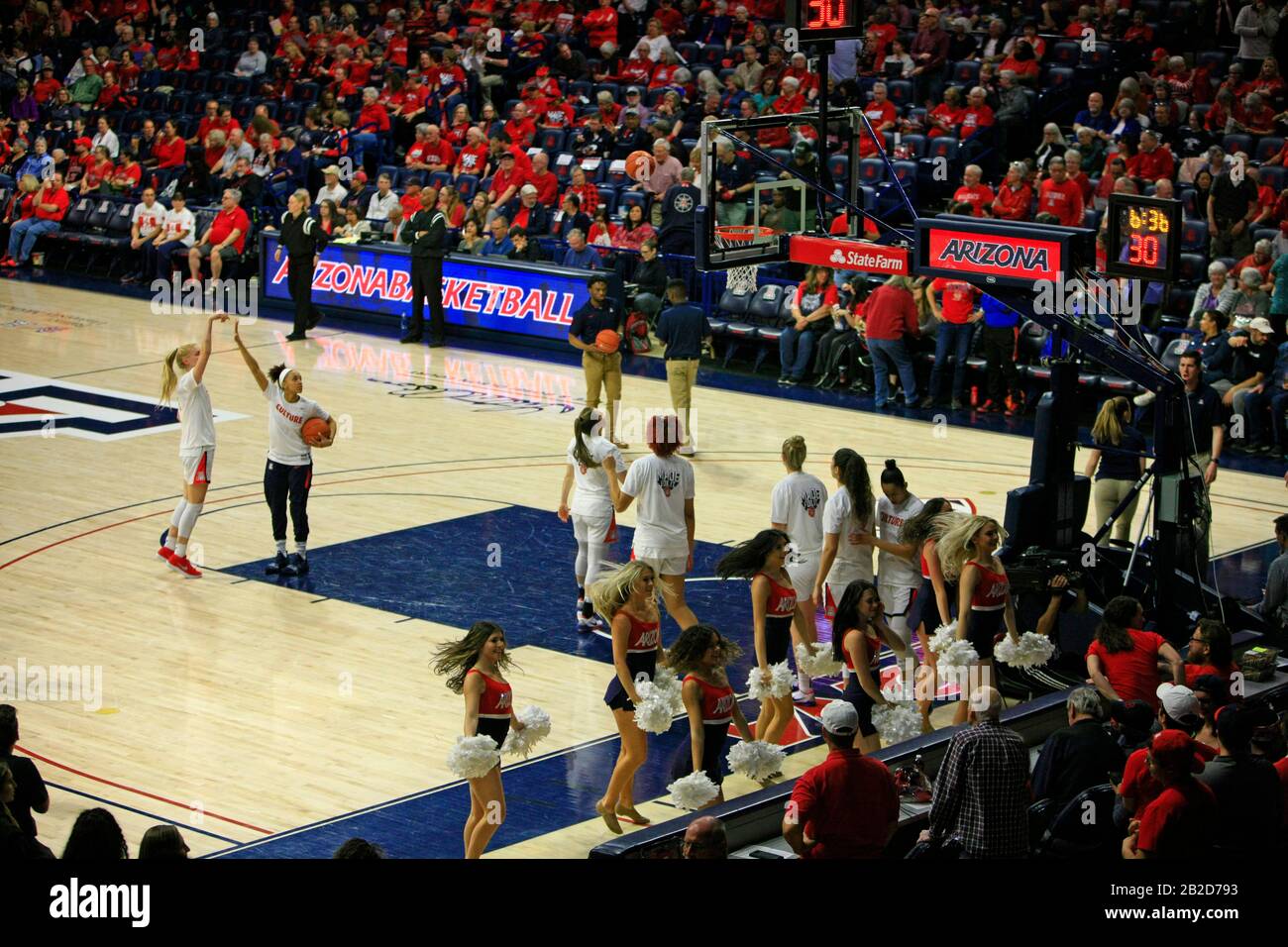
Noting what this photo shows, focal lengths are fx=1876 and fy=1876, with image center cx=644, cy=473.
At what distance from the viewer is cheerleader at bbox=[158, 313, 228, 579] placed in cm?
1544

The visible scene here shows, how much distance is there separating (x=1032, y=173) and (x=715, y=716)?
15515 millimetres

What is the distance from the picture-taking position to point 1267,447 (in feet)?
68.6

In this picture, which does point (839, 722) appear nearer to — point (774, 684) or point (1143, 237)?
point (774, 684)

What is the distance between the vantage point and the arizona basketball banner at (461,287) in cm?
2553

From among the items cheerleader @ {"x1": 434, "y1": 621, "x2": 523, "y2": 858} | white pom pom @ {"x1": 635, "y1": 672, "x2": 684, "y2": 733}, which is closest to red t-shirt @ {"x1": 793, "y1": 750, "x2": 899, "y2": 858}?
white pom pom @ {"x1": 635, "y1": 672, "x2": 684, "y2": 733}

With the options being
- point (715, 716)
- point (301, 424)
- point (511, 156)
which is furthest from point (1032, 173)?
point (715, 716)

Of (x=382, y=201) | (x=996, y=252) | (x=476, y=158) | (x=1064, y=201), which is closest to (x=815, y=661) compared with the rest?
(x=996, y=252)

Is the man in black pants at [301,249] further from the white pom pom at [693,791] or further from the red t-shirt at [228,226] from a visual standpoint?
the white pom pom at [693,791]

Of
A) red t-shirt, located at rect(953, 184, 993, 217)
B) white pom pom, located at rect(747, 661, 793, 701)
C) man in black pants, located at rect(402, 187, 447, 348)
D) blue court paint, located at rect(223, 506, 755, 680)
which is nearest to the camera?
white pom pom, located at rect(747, 661, 793, 701)

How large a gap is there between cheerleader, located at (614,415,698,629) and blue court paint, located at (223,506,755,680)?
0.87 meters

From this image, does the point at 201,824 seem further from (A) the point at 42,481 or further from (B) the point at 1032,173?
(B) the point at 1032,173

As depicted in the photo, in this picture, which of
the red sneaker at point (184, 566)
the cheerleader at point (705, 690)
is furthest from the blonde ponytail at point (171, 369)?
the cheerleader at point (705, 690)

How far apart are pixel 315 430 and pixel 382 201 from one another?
13.9m

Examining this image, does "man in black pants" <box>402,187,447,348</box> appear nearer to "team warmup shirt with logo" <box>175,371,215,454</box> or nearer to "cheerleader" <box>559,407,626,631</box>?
"team warmup shirt with logo" <box>175,371,215,454</box>
